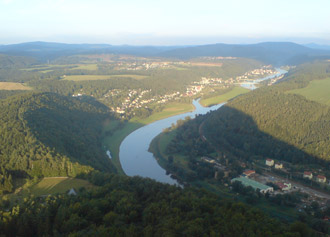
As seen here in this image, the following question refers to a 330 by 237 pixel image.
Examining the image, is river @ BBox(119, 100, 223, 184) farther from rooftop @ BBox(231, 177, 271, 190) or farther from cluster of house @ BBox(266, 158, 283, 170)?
cluster of house @ BBox(266, 158, 283, 170)

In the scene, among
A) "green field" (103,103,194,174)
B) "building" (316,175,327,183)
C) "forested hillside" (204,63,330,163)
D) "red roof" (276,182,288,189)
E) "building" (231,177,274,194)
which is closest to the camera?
"building" (231,177,274,194)

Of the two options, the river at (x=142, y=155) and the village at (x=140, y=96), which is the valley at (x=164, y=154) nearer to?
the river at (x=142, y=155)

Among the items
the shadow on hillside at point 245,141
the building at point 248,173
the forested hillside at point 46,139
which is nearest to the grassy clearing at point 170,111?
the forested hillside at point 46,139

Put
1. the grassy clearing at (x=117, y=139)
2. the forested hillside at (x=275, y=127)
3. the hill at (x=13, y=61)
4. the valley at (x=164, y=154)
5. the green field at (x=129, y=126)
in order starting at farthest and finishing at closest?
the hill at (x=13, y=61), the green field at (x=129, y=126), the grassy clearing at (x=117, y=139), the forested hillside at (x=275, y=127), the valley at (x=164, y=154)

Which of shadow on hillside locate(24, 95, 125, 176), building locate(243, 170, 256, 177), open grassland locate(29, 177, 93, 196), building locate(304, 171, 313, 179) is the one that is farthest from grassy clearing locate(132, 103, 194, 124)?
building locate(304, 171, 313, 179)

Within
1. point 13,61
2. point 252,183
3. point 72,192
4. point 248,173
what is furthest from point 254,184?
point 13,61

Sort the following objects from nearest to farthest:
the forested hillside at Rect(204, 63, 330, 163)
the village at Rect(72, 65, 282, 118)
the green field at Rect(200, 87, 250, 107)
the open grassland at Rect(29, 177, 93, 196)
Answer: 1. the open grassland at Rect(29, 177, 93, 196)
2. the forested hillside at Rect(204, 63, 330, 163)
3. the village at Rect(72, 65, 282, 118)
4. the green field at Rect(200, 87, 250, 107)

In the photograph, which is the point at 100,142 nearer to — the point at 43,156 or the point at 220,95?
the point at 43,156
